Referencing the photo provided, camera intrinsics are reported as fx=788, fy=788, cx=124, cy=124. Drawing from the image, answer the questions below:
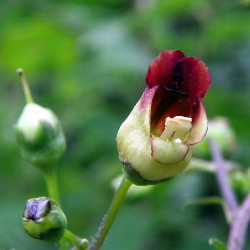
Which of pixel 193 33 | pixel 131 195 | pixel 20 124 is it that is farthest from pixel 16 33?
pixel 20 124

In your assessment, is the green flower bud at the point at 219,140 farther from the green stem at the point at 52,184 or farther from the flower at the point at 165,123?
the flower at the point at 165,123

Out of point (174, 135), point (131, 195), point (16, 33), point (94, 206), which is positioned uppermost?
point (174, 135)

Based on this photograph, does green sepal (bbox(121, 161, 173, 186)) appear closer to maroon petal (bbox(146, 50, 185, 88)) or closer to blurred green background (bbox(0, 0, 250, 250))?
maroon petal (bbox(146, 50, 185, 88))

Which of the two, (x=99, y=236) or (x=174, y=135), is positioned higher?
(x=174, y=135)

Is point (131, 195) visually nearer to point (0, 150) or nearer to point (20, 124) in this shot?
point (20, 124)

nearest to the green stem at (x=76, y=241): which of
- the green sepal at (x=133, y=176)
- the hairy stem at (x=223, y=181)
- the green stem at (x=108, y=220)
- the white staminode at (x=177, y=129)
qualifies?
the green stem at (x=108, y=220)

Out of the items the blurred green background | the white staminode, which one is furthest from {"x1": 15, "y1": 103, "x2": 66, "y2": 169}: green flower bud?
the blurred green background
